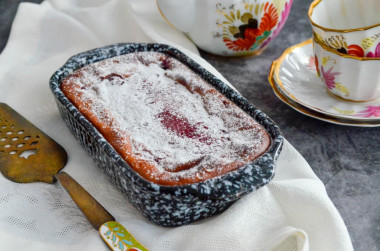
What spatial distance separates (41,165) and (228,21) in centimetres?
56

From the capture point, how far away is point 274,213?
2.78 ft

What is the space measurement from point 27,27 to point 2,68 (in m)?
0.17

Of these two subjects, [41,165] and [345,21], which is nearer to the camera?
[41,165]

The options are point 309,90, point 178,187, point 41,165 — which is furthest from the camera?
point 309,90

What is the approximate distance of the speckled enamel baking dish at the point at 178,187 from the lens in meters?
0.75

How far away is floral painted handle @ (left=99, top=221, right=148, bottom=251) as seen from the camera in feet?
2.61

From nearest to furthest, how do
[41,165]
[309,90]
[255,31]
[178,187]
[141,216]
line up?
[178,187] → [141,216] → [41,165] → [309,90] → [255,31]

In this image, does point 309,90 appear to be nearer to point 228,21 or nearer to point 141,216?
point 228,21

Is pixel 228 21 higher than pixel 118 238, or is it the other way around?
pixel 228 21

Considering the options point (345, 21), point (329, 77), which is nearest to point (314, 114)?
point (329, 77)

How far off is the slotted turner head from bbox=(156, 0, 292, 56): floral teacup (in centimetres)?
44

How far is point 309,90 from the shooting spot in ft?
3.69

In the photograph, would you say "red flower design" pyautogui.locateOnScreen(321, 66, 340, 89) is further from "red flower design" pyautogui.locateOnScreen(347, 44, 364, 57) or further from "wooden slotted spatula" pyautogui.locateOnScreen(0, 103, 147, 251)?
"wooden slotted spatula" pyautogui.locateOnScreen(0, 103, 147, 251)

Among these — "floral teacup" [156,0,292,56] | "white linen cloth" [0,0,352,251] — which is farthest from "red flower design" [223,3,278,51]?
"white linen cloth" [0,0,352,251]
